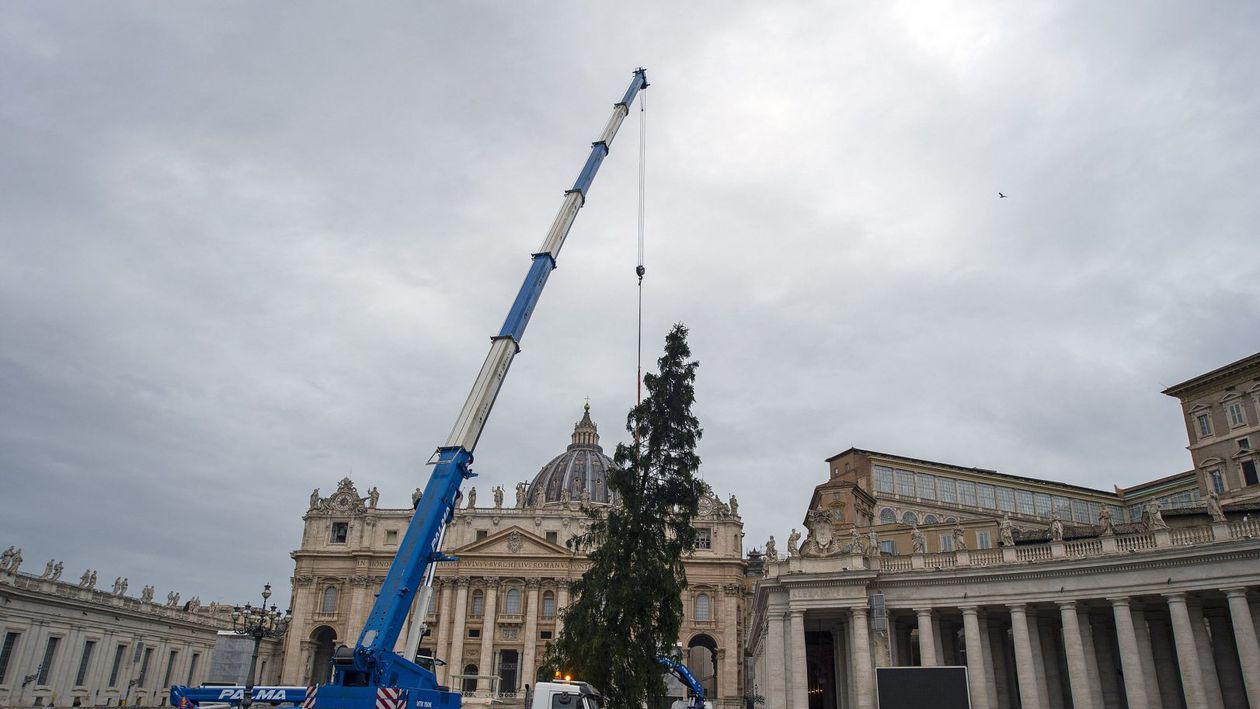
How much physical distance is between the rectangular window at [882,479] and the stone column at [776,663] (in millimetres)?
33572

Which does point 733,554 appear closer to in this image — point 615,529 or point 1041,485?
point 1041,485

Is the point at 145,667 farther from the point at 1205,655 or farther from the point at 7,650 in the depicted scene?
the point at 1205,655

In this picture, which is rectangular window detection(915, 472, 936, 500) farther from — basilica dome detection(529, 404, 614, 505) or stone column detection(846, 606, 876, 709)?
basilica dome detection(529, 404, 614, 505)

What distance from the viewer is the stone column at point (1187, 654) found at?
31.5 meters

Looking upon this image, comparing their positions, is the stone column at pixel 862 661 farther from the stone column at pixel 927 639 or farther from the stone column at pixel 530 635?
the stone column at pixel 530 635

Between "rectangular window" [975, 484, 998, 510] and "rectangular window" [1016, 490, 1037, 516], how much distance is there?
2589 millimetres

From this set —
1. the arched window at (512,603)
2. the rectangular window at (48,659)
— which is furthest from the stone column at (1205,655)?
the rectangular window at (48,659)

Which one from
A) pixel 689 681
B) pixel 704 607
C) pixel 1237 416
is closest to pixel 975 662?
pixel 689 681

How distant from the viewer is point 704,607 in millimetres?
89250

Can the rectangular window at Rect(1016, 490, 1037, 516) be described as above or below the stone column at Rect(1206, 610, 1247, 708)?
above

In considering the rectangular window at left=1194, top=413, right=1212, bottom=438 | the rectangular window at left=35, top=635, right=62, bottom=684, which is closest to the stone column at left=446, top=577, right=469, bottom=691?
the rectangular window at left=35, top=635, right=62, bottom=684

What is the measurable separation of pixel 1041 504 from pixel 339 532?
7707cm

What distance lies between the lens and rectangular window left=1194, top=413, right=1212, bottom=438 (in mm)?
56219

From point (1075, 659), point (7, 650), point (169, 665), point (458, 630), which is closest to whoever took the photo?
point (1075, 659)
